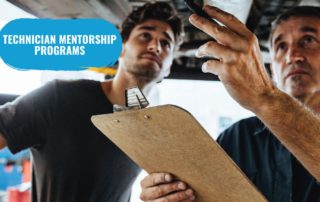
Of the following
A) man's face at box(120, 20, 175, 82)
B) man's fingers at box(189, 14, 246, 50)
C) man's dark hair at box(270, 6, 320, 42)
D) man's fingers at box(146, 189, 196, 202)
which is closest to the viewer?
man's fingers at box(189, 14, 246, 50)

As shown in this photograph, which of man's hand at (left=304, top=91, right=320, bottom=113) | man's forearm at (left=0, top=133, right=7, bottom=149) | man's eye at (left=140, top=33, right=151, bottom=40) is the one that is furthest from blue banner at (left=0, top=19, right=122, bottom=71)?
man's hand at (left=304, top=91, right=320, bottom=113)

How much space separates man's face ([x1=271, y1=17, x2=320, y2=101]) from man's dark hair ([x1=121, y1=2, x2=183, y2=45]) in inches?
22.1

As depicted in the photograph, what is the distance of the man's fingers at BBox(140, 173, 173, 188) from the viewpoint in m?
0.74

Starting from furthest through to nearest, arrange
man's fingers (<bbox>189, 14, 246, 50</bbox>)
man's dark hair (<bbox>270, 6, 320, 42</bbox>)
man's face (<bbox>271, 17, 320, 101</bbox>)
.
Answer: man's dark hair (<bbox>270, 6, 320, 42</bbox>), man's face (<bbox>271, 17, 320, 101</bbox>), man's fingers (<bbox>189, 14, 246, 50</bbox>)

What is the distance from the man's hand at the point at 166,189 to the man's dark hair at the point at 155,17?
98 centimetres

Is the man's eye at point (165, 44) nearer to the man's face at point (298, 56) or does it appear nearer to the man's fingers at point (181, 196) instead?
the man's face at point (298, 56)

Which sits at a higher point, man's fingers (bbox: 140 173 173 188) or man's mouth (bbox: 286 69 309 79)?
man's mouth (bbox: 286 69 309 79)

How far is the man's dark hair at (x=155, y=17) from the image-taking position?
1.56m

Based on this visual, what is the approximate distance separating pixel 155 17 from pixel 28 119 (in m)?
0.77

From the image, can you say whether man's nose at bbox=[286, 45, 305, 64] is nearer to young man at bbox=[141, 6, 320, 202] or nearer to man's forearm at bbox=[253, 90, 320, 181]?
young man at bbox=[141, 6, 320, 202]

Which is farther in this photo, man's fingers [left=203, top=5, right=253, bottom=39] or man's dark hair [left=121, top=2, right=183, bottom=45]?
man's dark hair [left=121, top=2, right=183, bottom=45]

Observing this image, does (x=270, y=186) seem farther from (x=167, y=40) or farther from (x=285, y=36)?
(x=167, y=40)

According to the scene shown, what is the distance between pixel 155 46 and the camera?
146cm

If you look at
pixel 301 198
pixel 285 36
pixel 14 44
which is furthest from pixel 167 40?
pixel 301 198
